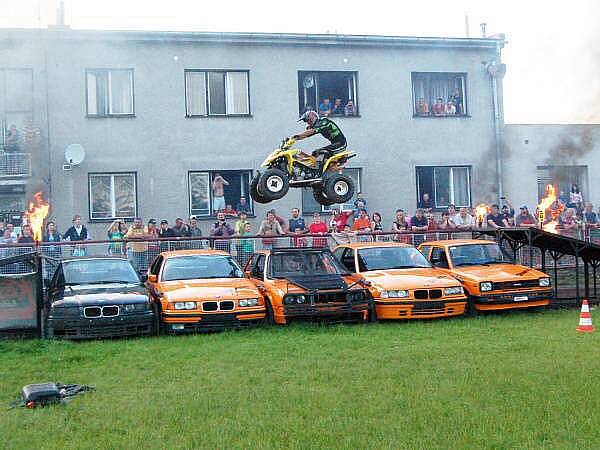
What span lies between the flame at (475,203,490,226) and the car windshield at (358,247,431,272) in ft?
19.5

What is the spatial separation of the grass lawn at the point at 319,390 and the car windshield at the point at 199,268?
6.27ft

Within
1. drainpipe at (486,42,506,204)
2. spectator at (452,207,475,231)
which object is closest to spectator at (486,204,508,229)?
spectator at (452,207,475,231)

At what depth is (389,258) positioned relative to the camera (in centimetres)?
1560

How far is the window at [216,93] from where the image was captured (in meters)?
24.2

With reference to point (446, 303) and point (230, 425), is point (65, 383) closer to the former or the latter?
point (230, 425)

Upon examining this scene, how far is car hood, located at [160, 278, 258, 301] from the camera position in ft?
43.2

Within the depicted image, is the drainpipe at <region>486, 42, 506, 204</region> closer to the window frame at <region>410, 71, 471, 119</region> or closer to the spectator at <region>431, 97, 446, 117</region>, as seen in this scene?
the window frame at <region>410, 71, 471, 119</region>

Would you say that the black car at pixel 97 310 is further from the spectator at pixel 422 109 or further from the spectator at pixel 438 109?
the spectator at pixel 438 109

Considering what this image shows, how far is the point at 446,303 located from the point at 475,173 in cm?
1264

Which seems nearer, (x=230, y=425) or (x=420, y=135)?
(x=230, y=425)

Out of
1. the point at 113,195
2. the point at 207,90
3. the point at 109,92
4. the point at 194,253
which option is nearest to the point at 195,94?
the point at 207,90

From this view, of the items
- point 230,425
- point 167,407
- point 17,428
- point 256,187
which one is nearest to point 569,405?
point 230,425

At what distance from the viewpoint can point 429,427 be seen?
6.57 metres

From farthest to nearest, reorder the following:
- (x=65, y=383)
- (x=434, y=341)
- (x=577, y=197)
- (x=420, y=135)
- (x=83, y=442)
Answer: (x=420, y=135) < (x=577, y=197) < (x=434, y=341) < (x=65, y=383) < (x=83, y=442)
